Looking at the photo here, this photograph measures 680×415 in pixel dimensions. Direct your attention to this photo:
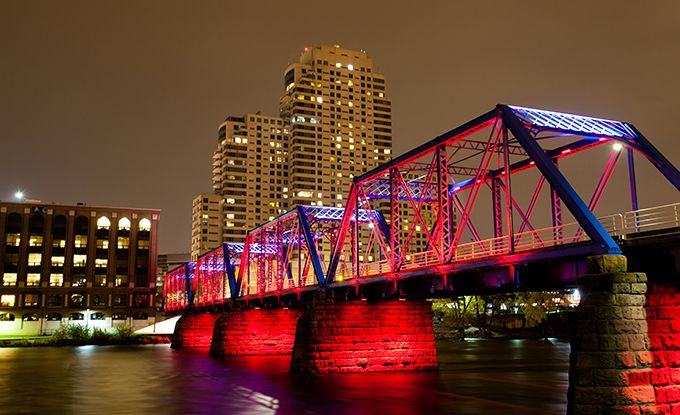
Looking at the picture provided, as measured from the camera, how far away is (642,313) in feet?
68.0

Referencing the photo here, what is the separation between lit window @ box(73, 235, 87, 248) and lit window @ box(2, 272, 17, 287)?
1224 cm

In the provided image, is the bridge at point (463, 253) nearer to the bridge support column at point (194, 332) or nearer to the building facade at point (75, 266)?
the bridge support column at point (194, 332)

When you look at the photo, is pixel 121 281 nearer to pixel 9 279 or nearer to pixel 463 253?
pixel 9 279

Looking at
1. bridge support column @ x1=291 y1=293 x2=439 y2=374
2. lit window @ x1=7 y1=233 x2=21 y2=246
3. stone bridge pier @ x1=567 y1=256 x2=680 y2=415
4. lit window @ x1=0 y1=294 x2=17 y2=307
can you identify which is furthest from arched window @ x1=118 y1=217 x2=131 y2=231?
stone bridge pier @ x1=567 y1=256 x2=680 y2=415

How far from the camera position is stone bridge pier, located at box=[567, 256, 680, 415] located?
19.8m

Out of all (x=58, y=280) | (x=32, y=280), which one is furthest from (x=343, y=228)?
(x=32, y=280)

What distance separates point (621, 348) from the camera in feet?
65.8

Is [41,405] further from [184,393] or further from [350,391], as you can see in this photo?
[350,391]

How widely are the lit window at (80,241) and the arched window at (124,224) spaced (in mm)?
7273

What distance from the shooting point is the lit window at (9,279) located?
126 meters

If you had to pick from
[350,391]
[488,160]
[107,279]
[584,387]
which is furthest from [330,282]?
[107,279]

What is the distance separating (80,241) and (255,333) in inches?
3068

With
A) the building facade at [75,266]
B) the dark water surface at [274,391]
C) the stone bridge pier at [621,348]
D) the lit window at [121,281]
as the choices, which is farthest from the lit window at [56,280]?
the stone bridge pier at [621,348]

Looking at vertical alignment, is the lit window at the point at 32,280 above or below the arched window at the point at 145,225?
below
